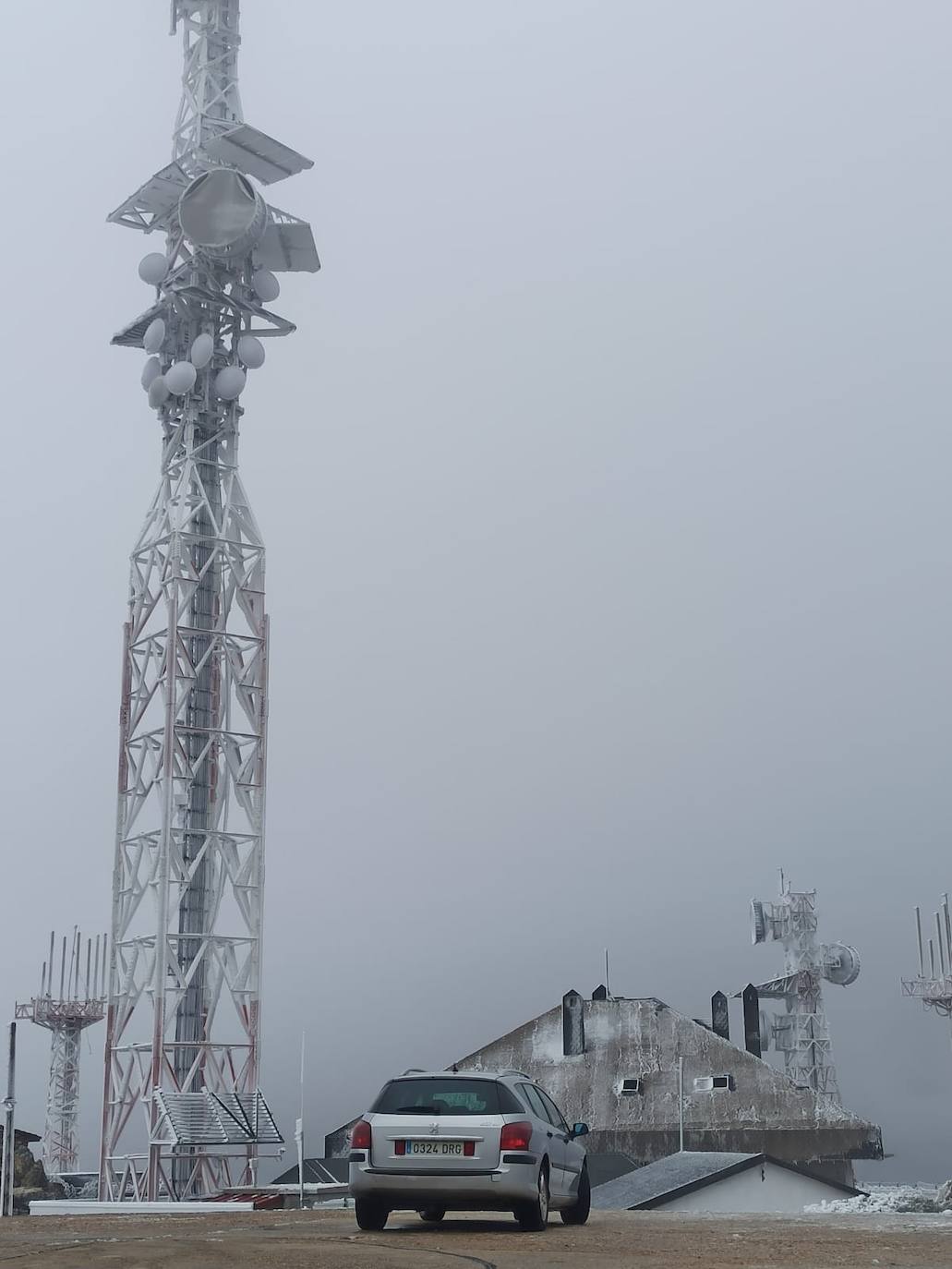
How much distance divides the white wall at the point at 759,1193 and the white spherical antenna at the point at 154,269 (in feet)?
96.8

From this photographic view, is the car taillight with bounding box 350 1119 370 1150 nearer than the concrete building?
Yes

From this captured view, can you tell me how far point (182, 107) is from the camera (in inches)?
2021

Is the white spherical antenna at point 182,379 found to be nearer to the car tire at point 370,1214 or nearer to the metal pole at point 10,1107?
the metal pole at point 10,1107

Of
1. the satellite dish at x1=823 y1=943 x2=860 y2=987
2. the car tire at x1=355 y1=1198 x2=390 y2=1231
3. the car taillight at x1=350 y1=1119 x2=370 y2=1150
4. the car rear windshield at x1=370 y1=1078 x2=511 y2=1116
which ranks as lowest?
the car tire at x1=355 y1=1198 x2=390 y2=1231

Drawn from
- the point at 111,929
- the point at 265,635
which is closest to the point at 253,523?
the point at 265,635

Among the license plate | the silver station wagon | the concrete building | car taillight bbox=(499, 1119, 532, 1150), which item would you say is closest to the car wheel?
the silver station wagon

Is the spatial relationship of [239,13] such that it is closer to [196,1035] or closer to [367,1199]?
[196,1035]

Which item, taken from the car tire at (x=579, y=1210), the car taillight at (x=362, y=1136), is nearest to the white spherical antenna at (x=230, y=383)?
the car tire at (x=579, y=1210)

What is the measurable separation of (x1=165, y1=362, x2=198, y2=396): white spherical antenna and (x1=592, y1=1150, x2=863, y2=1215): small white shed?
2438cm

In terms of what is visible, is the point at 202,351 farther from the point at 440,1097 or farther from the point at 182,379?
the point at 440,1097

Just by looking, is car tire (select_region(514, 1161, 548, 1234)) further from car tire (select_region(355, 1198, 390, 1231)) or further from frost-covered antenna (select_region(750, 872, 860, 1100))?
frost-covered antenna (select_region(750, 872, 860, 1100))

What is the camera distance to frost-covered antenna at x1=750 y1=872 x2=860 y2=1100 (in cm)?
10494

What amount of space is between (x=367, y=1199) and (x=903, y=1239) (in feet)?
14.9

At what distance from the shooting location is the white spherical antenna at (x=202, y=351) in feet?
157
